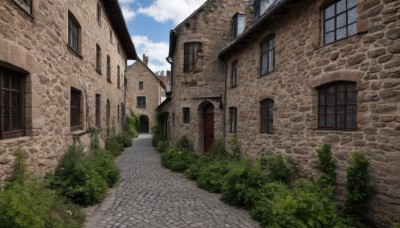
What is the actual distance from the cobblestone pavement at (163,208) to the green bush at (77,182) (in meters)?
0.35

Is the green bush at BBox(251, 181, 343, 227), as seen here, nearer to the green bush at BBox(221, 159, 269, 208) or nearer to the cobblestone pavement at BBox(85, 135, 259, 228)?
the cobblestone pavement at BBox(85, 135, 259, 228)

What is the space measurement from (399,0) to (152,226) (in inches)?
239

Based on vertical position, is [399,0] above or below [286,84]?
above

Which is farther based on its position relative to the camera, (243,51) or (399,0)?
(243,51)

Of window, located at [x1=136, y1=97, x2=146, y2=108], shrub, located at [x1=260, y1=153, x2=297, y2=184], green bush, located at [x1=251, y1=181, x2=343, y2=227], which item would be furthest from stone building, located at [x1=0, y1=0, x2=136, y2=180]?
window, located at [x1=136, y1=97, x2=146, y2=108]

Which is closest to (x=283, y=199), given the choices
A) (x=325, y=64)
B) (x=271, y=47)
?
(x=325, y=64)

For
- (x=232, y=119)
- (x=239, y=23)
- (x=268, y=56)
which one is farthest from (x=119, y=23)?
(x=268, y=56)

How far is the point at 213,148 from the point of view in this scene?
11484mm

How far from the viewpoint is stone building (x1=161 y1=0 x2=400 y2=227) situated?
184 inches

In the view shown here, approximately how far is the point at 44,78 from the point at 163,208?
3.97 m

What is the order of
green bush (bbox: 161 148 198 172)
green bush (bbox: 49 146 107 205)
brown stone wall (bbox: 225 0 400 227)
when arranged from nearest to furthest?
brown stone wall (bbox: 225 0 400 227), green bush (bbox: 49 146 107 205), green bush (bbox: 161 148 198 172)

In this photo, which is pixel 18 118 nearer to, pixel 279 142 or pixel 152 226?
pixel 152 226

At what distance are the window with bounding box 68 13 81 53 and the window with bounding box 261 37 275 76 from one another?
6172mm

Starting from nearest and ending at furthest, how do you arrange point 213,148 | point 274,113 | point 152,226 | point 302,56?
point 152,226 → point 302,56 → point 274,113 → point 213,148
